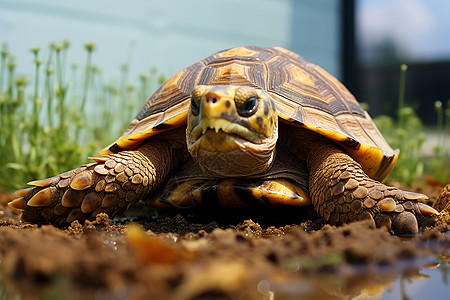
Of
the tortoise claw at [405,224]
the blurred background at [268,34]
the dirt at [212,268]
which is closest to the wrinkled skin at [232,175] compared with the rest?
the tortoise claw at [405,224]

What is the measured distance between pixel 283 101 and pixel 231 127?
403 millimetres

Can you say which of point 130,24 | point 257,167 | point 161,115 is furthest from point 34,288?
point 130,24

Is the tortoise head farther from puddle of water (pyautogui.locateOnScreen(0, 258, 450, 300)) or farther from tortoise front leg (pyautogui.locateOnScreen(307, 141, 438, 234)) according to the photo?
puddle of water (pyautogui.locateOnScreen(0, 258, 450, 300))

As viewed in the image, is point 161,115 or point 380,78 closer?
point 161,115

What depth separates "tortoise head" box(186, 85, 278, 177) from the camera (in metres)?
1.47

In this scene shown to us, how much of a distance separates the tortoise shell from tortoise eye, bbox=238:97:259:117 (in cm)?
21

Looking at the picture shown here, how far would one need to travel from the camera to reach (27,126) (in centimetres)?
251

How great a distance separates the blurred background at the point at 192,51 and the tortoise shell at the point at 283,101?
0.74m

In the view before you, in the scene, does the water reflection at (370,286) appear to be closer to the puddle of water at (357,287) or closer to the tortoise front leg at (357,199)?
the puddle of water at (357,287)

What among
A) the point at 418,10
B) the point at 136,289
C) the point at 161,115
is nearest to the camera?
the point at 136,289

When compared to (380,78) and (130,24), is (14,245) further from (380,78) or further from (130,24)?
(380,78)

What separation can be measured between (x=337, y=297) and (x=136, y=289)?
13.0 inches

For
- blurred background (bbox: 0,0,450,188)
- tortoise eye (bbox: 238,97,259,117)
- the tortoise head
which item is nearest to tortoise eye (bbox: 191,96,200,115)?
the tortoise head

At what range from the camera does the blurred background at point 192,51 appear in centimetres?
315
